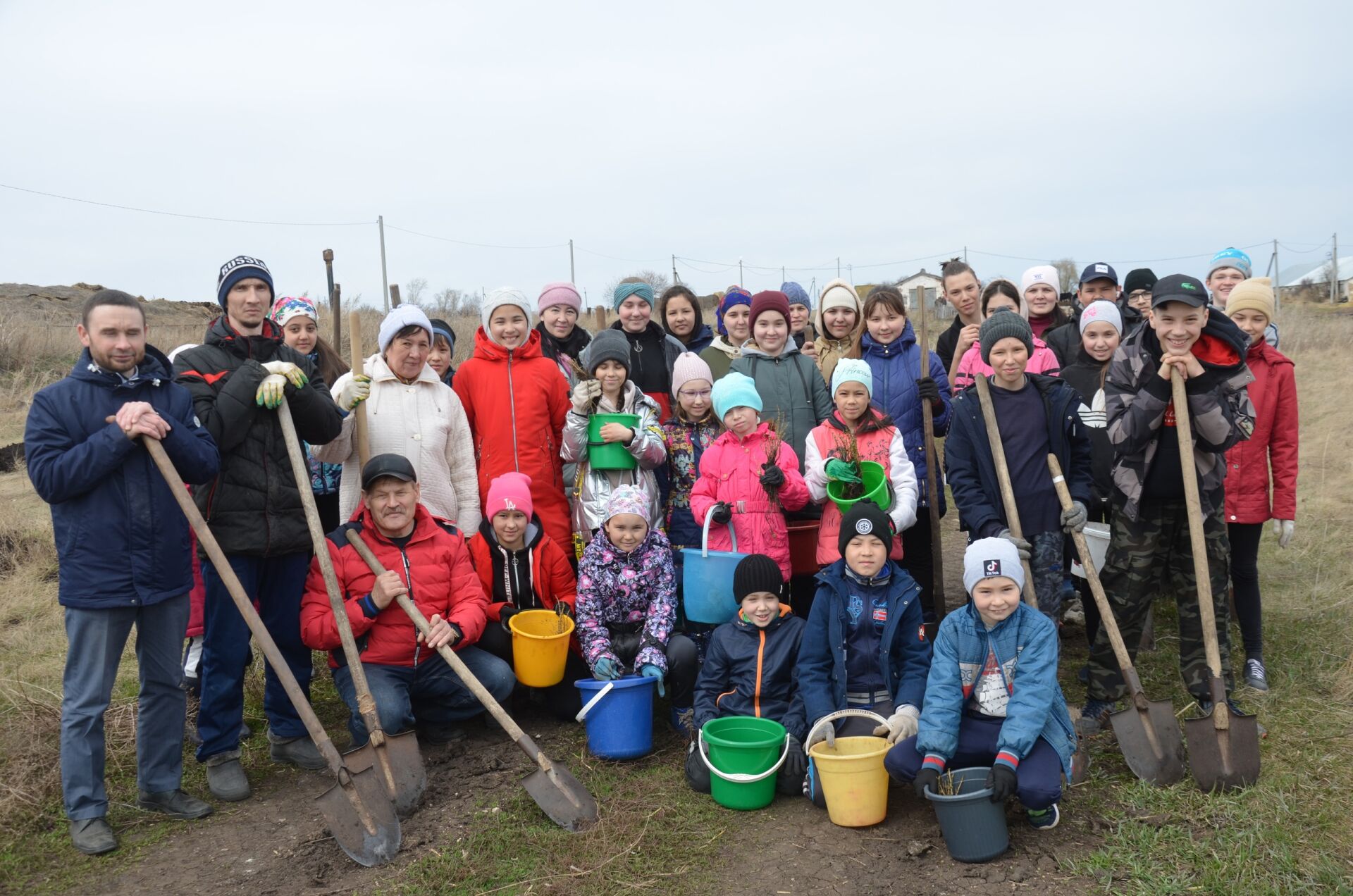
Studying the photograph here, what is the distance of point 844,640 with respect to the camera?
13.8 feet

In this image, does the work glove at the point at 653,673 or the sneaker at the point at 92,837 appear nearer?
the sneaker at the point at 92,837

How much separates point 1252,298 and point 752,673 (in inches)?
134

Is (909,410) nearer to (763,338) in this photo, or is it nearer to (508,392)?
(763,338)

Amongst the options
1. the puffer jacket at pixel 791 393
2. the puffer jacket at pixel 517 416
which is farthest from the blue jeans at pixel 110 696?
the puffer jacket at pixel 791 393

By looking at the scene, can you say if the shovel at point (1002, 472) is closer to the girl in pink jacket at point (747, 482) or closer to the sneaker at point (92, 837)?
the girl in pink jacket at point (747, 482)

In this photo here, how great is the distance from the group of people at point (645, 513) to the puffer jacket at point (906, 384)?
0.06 ft

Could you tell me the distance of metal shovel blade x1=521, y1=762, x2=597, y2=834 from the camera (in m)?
3.81

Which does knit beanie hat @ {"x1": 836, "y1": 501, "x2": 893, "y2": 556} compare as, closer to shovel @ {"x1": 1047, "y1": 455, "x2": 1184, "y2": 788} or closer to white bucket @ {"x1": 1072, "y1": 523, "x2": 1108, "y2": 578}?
shovel @ {"x1": 1047, "y1": 455, "x2": 1184, "y2": 788}

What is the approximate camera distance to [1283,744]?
167 inches

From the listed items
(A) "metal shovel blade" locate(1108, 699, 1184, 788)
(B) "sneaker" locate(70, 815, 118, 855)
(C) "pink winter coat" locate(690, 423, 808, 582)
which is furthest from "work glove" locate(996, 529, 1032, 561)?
(B) "sneaker" locate(70, 815, 118, 855)

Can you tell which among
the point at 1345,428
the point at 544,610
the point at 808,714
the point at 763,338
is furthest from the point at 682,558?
the point at 1345,428

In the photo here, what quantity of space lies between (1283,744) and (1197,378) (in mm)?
1683

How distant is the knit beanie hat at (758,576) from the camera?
4391mm

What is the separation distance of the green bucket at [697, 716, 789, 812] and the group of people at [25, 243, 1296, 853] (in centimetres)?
11
